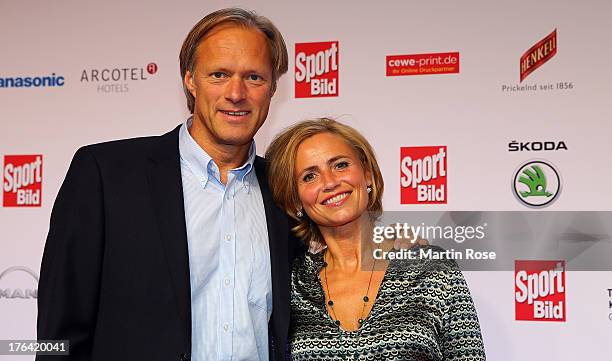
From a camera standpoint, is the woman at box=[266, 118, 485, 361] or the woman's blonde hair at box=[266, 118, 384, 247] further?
the woman's blonde hair at box=[266, 118, 384, 247]

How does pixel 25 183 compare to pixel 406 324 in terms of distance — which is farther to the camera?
pixel 25 183

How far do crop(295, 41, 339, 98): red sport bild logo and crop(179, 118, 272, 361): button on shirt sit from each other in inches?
51.4

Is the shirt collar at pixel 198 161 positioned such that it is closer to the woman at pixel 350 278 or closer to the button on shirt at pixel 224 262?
the button on shirt at pixel 224 262

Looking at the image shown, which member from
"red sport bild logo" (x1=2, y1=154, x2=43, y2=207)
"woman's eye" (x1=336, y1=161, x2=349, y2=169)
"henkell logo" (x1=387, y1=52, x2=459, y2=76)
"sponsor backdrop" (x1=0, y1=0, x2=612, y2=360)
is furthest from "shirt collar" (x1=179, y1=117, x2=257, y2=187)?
"red sport bild logo" (x1=2, y1=154, x2=43, y2=207)

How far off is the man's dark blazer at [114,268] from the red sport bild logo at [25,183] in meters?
1.87

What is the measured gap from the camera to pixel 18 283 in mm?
3432

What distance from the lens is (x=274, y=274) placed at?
6.32 ft

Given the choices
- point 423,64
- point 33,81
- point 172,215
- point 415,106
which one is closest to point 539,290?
point 415,106

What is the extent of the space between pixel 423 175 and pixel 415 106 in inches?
11.9

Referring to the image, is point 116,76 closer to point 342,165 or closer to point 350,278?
point 342,165

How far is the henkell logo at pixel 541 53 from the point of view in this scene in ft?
9.88

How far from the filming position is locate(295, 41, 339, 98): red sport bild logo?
3207 mm

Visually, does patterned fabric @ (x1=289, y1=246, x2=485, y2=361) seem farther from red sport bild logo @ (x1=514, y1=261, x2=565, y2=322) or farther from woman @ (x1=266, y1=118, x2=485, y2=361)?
red sport bild logo @ (x1=514, y1=261, x2=565, y2=322)

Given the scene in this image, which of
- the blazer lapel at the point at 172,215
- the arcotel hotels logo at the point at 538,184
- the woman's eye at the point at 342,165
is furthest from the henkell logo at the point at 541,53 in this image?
the blazer lapel at the point at 172,215
